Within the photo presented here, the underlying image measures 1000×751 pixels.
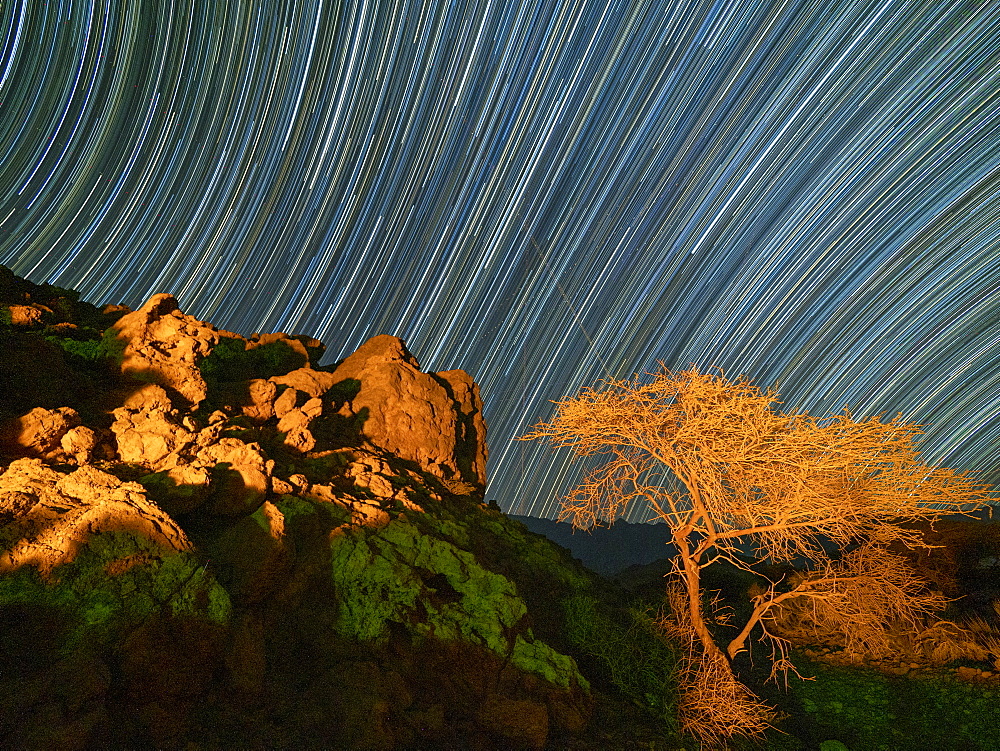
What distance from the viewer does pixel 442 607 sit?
683 centimetres

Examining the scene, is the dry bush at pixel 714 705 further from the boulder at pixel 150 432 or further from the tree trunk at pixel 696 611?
the boulder at pixel 150 432

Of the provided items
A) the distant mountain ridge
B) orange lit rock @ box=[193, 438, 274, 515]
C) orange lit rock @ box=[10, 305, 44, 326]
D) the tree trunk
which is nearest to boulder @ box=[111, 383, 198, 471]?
orange lit rock @ box=[193, 438, 274, 515]

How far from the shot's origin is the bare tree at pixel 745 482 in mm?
7781

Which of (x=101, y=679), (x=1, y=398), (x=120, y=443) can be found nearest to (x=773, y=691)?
(x=101, y=679)

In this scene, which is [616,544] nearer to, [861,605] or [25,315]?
[861,605]

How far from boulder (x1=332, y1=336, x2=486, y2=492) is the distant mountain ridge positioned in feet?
172

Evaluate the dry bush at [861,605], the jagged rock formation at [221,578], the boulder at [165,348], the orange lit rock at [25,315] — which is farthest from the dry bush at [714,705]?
the orange lit rock at [25,315]

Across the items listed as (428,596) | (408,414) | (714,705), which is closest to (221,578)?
(428,596)

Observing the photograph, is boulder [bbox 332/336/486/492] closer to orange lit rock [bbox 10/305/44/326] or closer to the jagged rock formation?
the jagged rock formation

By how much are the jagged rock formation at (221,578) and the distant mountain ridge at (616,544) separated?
57947mm

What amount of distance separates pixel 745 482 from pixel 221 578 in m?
7.75

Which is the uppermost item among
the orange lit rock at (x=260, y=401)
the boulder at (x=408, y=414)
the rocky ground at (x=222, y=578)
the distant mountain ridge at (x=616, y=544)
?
the distant mountain ridge at (x=616, y=544)

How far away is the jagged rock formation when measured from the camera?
3.99m

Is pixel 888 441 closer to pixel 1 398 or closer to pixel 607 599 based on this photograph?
pixel 607 599
